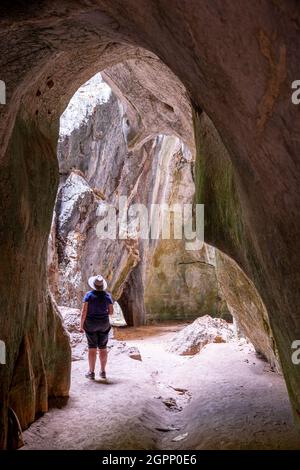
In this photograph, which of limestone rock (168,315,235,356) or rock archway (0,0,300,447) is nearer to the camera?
rock archway (0,0,300,447)

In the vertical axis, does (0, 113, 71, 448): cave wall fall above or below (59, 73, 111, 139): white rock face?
below

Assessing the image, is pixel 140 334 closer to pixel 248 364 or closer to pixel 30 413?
pixel 248 364

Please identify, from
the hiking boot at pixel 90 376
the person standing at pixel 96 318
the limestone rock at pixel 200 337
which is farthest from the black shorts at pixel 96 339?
the limestone rock at pixel 200 337

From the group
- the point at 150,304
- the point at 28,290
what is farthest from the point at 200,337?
the point at 150,304

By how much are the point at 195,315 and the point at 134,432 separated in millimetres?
19971

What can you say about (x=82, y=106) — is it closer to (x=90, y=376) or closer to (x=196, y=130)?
(x=196, y=130)

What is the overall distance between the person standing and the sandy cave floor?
543 millimetres

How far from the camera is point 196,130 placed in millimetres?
6578

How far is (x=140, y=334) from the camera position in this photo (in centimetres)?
1789

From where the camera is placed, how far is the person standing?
730 cm

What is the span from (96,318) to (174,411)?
198 centimetres

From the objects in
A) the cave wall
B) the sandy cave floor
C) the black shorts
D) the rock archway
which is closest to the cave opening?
the sandy cave floor

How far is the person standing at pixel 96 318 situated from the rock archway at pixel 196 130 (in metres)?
0.89

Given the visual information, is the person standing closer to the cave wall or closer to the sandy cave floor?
the sandy cave floor
